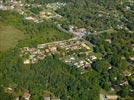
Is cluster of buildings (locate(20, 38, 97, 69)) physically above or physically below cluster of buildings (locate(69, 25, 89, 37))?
above

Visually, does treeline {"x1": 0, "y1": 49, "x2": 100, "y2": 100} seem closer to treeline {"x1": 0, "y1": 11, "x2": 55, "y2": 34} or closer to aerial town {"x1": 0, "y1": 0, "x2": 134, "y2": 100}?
aerial town {"x1": 0, "y1": 0, "x2": 134, "y2": 100}

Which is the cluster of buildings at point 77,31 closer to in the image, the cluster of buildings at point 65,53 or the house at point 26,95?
the cluster of buildings at point 65,53

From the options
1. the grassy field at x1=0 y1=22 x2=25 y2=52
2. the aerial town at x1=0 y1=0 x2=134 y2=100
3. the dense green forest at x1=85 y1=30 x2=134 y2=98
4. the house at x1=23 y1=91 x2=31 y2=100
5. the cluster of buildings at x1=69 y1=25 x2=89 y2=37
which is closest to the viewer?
the house at x1=23 y1=91 x2=31 y2=100

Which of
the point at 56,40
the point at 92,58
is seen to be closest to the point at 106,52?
the point at 92,58

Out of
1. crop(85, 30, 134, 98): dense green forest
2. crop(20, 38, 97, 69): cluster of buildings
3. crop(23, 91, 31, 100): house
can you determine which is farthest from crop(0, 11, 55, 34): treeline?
crop(23, 91, 31, 100): house

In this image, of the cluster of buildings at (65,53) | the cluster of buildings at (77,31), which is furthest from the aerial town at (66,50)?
the cluster of buildings at (77,31)

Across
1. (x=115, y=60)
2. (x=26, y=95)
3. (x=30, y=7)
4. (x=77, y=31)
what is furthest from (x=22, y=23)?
(x=26, y=95)

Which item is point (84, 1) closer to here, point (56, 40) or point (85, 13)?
point (85, 13)
